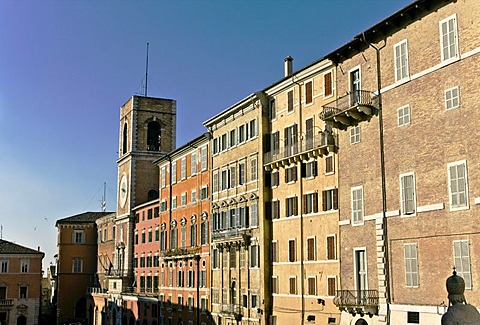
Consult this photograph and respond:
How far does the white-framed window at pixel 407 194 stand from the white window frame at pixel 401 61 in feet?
14.8

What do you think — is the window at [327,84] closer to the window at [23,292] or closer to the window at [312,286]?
the window at [312,286]

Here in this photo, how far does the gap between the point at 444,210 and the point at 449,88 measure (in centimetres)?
497

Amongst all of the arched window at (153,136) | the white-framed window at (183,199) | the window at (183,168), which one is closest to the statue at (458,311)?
the white-framed window at (183,199)

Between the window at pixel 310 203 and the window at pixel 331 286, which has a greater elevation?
the window at pixel 310 203

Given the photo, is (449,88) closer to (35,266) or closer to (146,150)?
(146,150)

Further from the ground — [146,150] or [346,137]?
[146,150]

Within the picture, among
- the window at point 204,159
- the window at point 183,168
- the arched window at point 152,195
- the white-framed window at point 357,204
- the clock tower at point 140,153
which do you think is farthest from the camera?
the arched window at point 152,195

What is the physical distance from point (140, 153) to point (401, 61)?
161ft

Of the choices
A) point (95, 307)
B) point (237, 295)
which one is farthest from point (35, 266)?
point (237, 295)

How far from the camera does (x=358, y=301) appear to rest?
30531 millimetres

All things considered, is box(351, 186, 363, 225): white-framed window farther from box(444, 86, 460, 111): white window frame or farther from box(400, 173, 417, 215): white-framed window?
box(444, 86, 460, 111): white window frame

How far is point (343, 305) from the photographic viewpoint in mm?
31375

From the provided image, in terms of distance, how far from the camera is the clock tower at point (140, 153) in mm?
73812

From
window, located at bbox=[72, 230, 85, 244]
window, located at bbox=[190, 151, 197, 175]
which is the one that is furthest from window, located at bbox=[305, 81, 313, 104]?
window, located at bbox=[72, 230, 85, 244]
